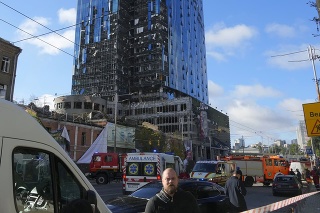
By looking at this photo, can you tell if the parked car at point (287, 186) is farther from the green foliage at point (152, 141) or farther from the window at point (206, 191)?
the green foliage at point (152, 141)

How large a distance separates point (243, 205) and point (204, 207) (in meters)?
1.06

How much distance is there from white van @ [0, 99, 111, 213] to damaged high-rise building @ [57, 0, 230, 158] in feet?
316

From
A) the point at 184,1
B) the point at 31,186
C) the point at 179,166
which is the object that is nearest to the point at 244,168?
the point at 179,166

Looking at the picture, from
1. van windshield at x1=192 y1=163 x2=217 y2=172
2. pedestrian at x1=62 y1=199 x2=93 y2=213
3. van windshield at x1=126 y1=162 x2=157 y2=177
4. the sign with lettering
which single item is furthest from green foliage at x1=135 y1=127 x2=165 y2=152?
pedestrian at x1=62 y1=199 x2=93 y2=213

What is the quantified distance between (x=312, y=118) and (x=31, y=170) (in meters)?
9.56

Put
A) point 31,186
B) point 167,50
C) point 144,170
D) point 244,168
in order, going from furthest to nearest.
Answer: point 167,50
point 244,168
point 144,170
point 31,186

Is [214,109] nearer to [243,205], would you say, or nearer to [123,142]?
[123,142]

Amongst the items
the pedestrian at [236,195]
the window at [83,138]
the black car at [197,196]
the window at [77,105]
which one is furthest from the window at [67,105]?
the pedestrian at [236,195]

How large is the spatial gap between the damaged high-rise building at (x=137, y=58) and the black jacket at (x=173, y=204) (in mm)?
95555

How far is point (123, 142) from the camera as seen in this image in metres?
50.8

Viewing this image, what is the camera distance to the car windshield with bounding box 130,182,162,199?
7.72m

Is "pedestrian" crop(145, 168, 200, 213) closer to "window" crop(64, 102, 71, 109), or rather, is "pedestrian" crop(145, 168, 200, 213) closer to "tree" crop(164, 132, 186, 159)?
"tree" crop(164, 132, 186, 159)

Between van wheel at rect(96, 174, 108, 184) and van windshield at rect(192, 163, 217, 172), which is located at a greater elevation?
van windshield at rect(192, 163, 217, 172)

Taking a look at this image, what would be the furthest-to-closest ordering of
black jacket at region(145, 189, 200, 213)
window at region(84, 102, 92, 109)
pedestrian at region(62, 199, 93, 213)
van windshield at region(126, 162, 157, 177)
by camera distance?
1. window at region(84, 102, 92, 109)
2. van windshield at region(126, 162, 157, 177)
3. black jacket at region(145, 189, 200, 213)
4. pedestrian at region(62, 199, 93, 213)
